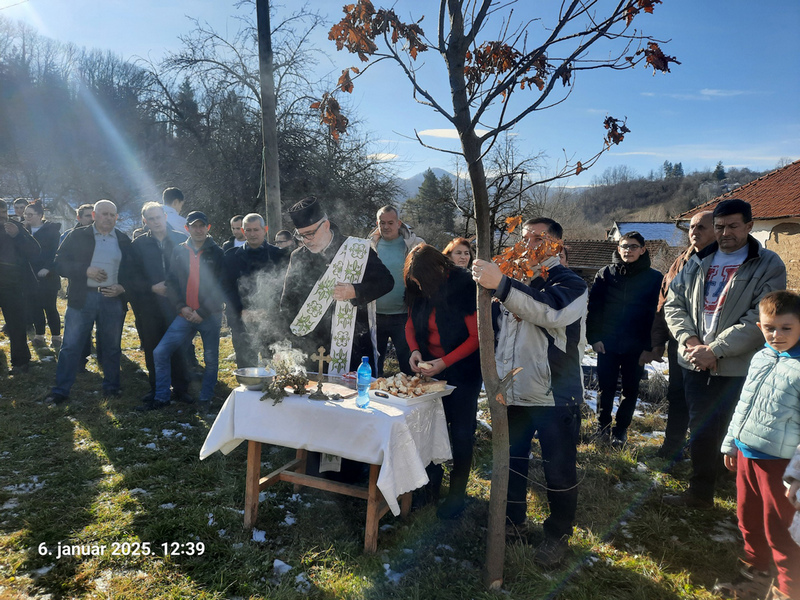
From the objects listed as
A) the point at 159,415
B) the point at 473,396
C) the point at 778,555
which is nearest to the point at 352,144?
the point at 159,415

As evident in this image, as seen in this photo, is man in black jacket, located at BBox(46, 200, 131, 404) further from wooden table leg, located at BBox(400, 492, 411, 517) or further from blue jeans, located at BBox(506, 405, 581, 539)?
blue jeans, located at BBox(506, 405, 581, 539)

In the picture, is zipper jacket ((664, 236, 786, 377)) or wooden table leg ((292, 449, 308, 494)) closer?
zipper jacket ((664, 236, 786, 377))

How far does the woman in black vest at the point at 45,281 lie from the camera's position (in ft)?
26.1

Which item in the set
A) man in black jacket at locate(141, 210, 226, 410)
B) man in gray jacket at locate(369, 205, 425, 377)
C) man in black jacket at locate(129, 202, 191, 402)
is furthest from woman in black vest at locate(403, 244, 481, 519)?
man in black jacket at locate(129, 202, 191, 402)

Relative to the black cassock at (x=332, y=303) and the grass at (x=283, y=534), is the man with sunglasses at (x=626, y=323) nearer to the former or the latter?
the grass at (x=283, y=534)

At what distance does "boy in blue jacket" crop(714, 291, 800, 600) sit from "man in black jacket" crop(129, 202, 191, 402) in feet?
17.9

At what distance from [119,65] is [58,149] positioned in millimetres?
6312

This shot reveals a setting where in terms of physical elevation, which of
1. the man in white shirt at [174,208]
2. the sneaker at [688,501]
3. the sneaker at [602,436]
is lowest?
the sneaker at [688,501]

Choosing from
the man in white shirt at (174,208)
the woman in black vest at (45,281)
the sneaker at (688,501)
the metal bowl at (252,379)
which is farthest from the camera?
the woman in black vest at (45,281)

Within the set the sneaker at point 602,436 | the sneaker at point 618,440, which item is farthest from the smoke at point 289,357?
the sneaker at point 618,440

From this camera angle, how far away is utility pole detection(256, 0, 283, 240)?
7.68 metres

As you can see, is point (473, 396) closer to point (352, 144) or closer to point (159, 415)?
point (159, 415)

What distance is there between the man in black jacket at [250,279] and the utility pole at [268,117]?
217 centimetres

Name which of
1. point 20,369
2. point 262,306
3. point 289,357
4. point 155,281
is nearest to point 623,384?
point 289,357
